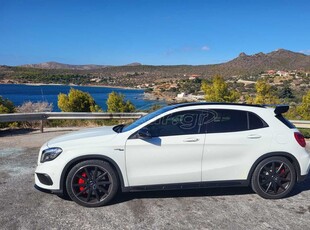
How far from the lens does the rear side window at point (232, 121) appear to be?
4.86 metres

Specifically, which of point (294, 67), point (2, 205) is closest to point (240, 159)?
point (2, 205)

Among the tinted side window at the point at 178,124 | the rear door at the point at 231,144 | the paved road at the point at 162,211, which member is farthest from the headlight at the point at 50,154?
the rear door at the point at 231,144

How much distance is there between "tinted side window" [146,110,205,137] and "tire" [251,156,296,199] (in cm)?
117

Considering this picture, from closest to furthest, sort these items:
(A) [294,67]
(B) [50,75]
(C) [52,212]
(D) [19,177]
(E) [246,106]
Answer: (C) [52,212], (E) [246,106], (D) [19,177], (A) [294,67], (B) [50,75]

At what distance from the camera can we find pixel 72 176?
14.8 ft

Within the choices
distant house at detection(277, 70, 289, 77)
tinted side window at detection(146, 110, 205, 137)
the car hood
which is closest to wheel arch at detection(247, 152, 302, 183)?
tinted side window at detection(146, 110, 205, 137)

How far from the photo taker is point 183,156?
15.3 ft

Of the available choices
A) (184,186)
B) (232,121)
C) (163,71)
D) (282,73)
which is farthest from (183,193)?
(163,71)

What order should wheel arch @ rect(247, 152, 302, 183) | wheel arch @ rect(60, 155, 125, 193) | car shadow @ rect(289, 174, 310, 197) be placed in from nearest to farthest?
1. wheel arch @ rect(60, 155, 125, 193)
2. wheel arch @ rect(247, 152, 302, 183)
3. car shadow @ rect(289, 174, 310, 197)

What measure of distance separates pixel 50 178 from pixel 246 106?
3309 millimetres

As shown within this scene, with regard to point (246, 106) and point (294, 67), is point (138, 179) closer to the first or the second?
point (246, 106)

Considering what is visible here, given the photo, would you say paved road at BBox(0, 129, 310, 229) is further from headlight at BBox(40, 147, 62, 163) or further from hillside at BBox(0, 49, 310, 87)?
hillside at BBox(0, 49, 310, 87)

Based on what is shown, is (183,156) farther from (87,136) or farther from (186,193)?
(87,136)

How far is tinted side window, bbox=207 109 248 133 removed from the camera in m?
4.85
